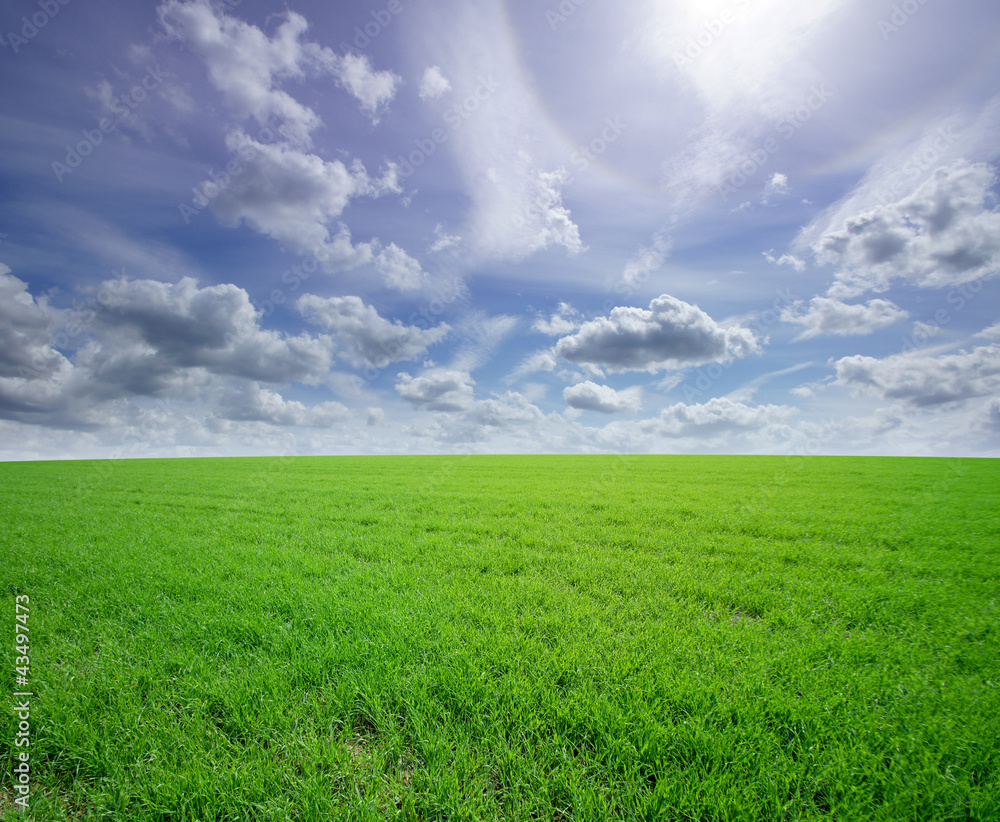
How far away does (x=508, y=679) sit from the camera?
3.55 metres

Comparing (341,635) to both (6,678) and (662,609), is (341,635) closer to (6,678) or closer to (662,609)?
(6,678)

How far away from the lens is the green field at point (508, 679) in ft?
8.66

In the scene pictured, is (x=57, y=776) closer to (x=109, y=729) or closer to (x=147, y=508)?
(x=109, y=729)

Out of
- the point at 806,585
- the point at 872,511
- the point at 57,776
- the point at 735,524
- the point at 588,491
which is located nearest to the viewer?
the point at 57,776

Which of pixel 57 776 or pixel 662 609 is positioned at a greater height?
pixel 662 609

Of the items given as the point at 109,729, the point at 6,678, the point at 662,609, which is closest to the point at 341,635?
the point at 109,729

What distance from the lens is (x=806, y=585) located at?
5910 mm

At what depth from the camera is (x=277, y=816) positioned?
2453mm

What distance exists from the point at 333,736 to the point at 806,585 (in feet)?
20.8

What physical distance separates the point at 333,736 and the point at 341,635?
1.38 meters

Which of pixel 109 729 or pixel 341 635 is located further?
pixel 341 635

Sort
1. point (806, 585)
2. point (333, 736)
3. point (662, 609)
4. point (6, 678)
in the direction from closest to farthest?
point (333, 736) < point (6, 678) < point (662, 609) < point (806, 585)

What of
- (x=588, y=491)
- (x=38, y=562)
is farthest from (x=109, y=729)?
(x=588, y=491)

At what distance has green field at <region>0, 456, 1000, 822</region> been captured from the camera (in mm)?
2639
